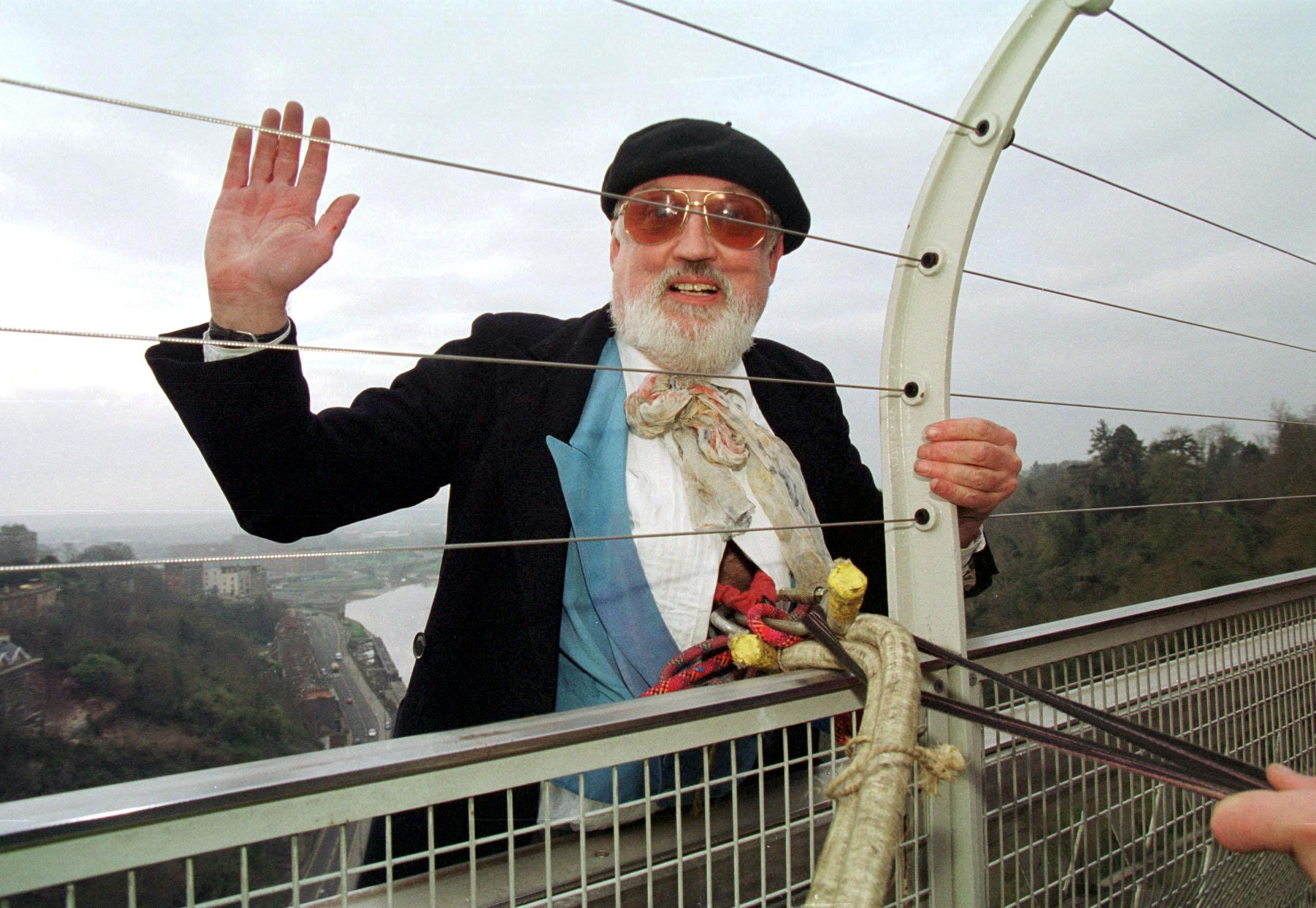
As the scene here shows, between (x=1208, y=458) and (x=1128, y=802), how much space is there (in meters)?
1.10

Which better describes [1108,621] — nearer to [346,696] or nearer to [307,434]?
[346,696]

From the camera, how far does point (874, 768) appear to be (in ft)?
2.19

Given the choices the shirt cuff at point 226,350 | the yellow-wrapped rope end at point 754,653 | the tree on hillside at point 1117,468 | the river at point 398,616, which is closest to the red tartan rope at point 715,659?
the yellow-wrapped rope end at point 754,653

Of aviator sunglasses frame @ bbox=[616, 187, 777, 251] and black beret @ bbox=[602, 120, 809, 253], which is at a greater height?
black beret @ bbox=[602, 120, 809, 253]

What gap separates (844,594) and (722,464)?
543 mm

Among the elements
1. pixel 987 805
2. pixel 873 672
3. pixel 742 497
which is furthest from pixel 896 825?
pixel 742 497

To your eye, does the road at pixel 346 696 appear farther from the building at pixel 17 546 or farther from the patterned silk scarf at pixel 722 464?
the patterned silk scarf at pixel 722 464

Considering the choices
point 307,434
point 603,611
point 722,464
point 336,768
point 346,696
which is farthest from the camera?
point 722,464

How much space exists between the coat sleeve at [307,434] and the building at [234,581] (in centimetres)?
11

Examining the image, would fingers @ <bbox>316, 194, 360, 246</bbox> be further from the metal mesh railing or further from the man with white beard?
the metal mesh railing

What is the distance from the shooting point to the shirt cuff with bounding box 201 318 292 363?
859 millimetres

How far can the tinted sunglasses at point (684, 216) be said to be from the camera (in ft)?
4.69

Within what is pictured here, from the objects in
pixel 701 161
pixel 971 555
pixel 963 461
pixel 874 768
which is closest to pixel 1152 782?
pixel 971 555

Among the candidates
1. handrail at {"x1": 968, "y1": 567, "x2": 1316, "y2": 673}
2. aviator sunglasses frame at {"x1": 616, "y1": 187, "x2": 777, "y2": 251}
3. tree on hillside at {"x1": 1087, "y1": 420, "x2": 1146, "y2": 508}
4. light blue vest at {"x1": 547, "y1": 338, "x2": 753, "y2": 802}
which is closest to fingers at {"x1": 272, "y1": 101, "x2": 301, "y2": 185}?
light blue vest at {"x1": 547, "y1": 338, "x2": 753, "y2": 802}
